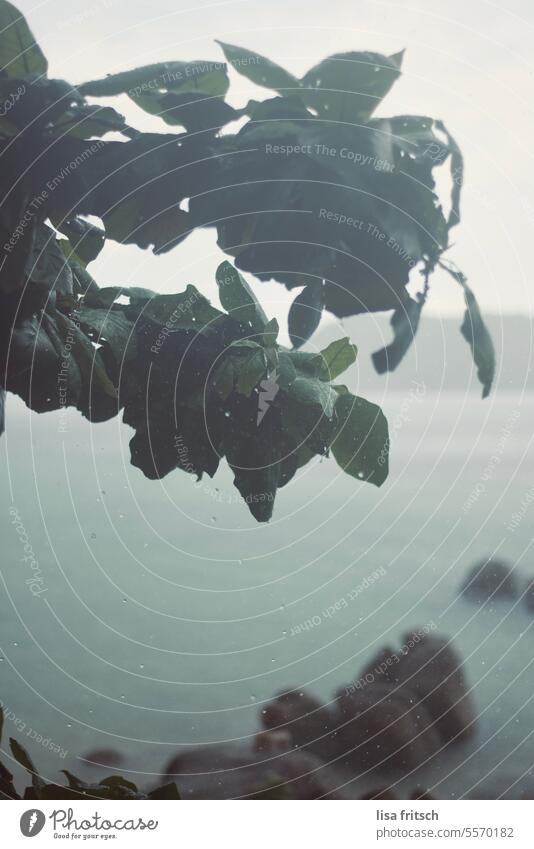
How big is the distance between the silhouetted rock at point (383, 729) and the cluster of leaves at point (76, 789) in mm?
152

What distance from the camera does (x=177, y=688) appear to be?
65cm

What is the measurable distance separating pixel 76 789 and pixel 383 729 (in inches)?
10.2

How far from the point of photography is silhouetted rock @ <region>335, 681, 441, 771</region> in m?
0.64

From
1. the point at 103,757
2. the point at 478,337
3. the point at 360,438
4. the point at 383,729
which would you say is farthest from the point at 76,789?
the point at 478,337

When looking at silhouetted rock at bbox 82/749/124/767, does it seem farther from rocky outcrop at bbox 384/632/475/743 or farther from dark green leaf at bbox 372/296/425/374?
dark green leaf at bbox 372/296/425/374

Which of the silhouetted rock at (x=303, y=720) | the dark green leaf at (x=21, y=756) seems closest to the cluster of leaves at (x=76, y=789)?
the dark green leaf at (x=21, y=756)

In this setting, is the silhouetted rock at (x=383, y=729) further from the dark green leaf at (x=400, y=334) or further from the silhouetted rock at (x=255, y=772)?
the dark green leaf at (x=400, y=334)

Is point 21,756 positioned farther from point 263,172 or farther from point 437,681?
point 263,172

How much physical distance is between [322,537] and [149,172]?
1.12ft

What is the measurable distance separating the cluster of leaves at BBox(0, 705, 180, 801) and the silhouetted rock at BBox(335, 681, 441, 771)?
15 centimetres

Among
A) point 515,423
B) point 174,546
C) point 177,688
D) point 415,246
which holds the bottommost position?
point 177,688

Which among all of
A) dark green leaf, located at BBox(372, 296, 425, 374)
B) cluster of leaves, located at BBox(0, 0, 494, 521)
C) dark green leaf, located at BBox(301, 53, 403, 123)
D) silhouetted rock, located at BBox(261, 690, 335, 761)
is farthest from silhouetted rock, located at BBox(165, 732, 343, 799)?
A: dark green leaf, located at BBox(301, 53, 403, 123)
